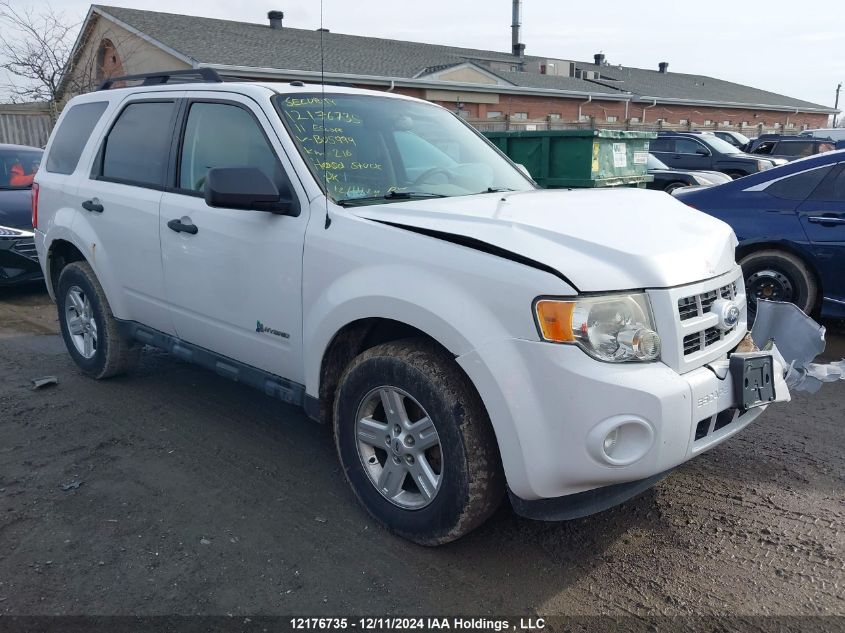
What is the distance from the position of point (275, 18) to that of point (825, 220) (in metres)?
25.9

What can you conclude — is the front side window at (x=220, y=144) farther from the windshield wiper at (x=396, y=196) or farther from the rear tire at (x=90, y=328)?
the rear tire at (x=90, y=328)

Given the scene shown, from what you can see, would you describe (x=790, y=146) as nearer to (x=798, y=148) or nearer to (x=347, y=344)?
(x=798, y=148)

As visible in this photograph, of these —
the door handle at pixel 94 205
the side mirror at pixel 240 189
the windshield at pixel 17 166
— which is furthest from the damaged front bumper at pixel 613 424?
the windshield at pixel 17 166

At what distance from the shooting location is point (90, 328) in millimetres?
5188

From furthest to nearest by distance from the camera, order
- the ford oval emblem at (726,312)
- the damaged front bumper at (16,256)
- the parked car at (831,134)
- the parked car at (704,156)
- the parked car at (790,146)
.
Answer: the parked car at (831,134) → the parked car at (790,146) → the parked car at (704,156) → the damaged front bumper at (16,256) → the ford oval emblem at (726,312)

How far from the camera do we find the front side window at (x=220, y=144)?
3.69 metres

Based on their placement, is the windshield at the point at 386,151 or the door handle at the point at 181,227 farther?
the door handle at the point at 181,227

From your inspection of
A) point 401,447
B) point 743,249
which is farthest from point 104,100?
point 743,249

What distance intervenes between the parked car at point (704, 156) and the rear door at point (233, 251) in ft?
49.9

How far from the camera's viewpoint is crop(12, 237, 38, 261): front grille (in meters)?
7.93

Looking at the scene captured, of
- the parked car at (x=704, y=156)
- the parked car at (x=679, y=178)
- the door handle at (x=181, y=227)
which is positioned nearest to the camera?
the door handle at (x=181, y=227)

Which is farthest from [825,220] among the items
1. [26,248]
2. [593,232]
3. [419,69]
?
[419,69]

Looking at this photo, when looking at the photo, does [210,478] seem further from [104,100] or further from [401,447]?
[104,100]

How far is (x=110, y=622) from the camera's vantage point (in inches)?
105
